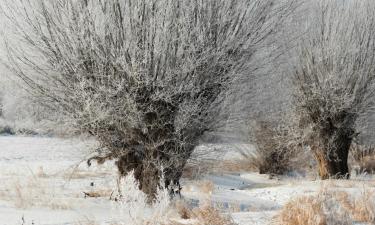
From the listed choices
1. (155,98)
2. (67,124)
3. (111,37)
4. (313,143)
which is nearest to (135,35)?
(111,37)

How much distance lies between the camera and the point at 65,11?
33.3ft

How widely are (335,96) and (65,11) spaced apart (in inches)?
424

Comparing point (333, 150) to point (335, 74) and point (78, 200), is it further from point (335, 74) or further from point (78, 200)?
point (78, 200)

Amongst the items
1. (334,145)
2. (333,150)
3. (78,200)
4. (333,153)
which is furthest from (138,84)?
(333,153)

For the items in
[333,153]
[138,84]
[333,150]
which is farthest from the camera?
[333,153]

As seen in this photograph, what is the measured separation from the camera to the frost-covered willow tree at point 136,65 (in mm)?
10000

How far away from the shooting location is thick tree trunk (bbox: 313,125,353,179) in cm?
1936

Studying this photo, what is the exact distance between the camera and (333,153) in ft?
64.3

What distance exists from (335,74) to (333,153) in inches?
117

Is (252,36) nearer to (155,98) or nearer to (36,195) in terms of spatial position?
(155,98)

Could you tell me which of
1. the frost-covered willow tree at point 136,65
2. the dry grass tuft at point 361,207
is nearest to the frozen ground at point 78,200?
the dry grass tuft at point 361,207

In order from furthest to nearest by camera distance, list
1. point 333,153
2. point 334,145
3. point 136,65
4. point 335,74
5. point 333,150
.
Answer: point 333,153 < point 333,150 < point 334,145 < point 335,74 < point 136,65

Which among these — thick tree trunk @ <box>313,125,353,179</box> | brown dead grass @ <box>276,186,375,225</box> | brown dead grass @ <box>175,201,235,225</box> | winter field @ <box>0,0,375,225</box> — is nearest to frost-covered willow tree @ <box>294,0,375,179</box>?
thick tree trunk @ <box>313,125,353,179</box>

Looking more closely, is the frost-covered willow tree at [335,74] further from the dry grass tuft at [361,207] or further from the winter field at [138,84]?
the dry grass tuft at [361,207]
